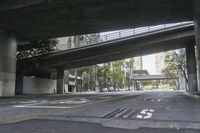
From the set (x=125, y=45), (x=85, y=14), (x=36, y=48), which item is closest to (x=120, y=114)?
(x=85, y=14)

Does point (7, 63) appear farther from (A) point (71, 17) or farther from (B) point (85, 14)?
(B) point (85, 14)

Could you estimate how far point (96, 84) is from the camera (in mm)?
97938

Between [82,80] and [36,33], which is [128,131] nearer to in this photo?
[36,33]

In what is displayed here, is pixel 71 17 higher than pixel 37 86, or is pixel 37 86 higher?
pixel 71 17

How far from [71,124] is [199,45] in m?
20.7

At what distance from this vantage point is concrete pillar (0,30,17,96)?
3719cm

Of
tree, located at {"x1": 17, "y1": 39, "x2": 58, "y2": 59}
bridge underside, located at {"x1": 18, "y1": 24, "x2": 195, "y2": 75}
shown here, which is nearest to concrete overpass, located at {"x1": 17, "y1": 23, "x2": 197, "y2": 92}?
bridge underside, located at {"x1": 18, "y1": 24, "x2": 195, "y2": 75}

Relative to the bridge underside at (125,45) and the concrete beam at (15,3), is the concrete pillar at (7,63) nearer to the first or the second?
the concrete beam at (15,3)

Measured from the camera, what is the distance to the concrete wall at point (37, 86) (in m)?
56.8

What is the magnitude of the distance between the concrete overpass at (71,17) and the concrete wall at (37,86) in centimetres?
1715

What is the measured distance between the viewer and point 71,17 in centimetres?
3162

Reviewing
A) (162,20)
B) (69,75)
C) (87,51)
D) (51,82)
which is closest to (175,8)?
(162,20)

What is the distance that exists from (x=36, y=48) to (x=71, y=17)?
23.7 metres

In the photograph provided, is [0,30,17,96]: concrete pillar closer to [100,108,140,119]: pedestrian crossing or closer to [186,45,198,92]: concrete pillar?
[100,108,140,119]: pedestrian crossing
